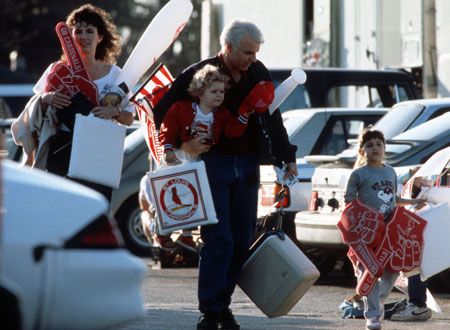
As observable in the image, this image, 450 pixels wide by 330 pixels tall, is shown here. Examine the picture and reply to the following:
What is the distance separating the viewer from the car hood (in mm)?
5434

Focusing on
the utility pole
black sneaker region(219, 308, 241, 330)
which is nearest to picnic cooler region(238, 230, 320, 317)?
black sneaker region(219, 308, 241, 330)

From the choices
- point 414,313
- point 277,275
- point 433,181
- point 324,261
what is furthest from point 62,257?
point 324,261

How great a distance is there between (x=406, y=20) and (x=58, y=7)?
39.0 metres

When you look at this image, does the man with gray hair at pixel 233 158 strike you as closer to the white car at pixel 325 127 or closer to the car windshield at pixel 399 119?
the car windshield at pixel 399 119

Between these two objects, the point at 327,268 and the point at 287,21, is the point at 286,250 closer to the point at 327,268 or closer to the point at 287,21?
the point at 327,268

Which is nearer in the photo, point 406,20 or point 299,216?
point 299,216

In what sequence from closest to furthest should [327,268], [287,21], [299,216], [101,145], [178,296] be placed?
[101,145] < [178,296] < [299,216] < [327,268] < [287,21]

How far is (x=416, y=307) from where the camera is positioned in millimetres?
9758

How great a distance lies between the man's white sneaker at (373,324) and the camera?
9.08 m

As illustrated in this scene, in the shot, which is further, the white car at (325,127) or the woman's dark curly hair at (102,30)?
the white car at (325,127)

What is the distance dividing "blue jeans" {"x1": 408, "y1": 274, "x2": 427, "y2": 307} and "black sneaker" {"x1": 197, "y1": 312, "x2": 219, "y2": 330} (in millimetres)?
1668

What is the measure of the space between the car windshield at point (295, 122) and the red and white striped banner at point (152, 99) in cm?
493

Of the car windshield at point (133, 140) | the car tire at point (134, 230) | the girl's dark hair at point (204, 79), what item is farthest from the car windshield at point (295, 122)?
the girl's dark hair at point (204, 79)

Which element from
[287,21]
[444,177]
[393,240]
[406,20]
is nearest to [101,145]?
[393,240]
